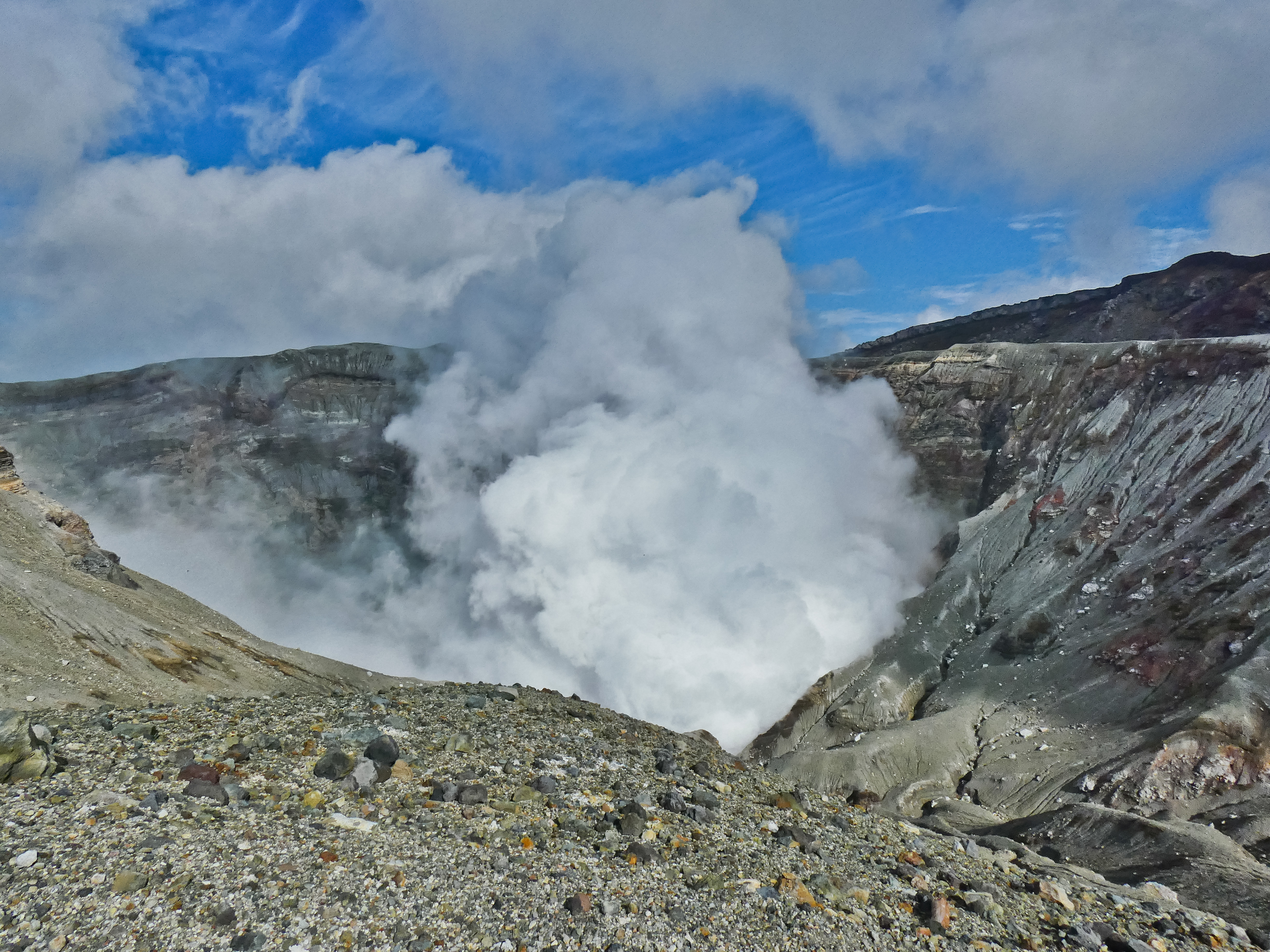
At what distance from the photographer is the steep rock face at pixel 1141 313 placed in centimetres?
6331

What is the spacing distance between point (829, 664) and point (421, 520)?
121ft

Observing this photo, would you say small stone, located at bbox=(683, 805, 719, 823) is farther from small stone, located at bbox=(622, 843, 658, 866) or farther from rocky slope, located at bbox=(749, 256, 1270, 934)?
rocky slope, located at bbox=(749, 256, 1270, 934)

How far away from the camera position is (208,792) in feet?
25.6

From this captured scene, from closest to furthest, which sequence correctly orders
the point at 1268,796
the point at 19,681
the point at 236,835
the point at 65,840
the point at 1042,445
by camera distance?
1. the point at 65,840
2. the point at 236,835
3. the point at 19,681
4. the point at 1268,796
5. the point at 1042,445

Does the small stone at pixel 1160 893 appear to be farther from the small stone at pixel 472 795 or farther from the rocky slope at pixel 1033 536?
the small stone at pixel 472 795

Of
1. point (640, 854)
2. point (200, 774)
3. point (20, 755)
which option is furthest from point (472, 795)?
point (20, 755)

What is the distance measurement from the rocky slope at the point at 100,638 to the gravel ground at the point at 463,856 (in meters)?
6.22

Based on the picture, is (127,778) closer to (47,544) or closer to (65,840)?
(65,840)

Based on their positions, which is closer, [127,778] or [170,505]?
[127,778]

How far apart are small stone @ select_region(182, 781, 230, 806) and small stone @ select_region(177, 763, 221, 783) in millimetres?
117

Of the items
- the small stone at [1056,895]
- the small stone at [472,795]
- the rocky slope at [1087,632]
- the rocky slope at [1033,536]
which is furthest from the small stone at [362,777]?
the rocky slope at [1087,632]

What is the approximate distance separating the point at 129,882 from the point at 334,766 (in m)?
2.82

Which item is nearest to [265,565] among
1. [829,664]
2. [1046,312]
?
[829,664]

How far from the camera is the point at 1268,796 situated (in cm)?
2400
